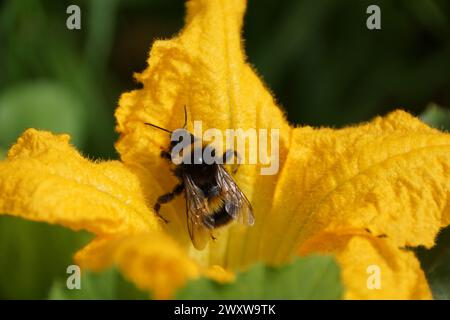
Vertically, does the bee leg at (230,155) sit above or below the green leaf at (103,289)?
above

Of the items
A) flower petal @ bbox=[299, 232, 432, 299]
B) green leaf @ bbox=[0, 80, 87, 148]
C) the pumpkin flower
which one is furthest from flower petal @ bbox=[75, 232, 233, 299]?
green leaf @ bbox=[0, 80, 87, 148]

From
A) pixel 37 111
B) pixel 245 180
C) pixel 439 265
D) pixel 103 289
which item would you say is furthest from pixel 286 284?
pixel 37 111

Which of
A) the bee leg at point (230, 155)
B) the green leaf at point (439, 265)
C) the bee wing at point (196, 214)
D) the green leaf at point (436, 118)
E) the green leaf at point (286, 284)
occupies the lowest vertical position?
the green leaf at point (286, 284)

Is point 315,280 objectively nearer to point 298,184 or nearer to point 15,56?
point 298,184

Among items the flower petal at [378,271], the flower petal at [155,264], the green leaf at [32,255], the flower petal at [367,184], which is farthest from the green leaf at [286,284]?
the green leaf at [32,255]

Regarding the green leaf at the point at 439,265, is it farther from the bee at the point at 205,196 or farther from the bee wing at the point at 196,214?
the bee wing at the point at 196,214

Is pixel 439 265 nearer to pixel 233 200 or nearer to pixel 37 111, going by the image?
pixel 233 200

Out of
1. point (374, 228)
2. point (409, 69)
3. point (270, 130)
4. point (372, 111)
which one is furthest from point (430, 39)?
point (374, 228)
